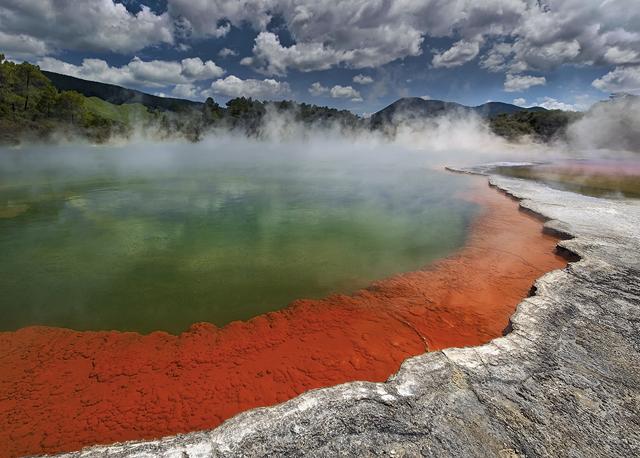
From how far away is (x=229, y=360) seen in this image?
12.3 feet

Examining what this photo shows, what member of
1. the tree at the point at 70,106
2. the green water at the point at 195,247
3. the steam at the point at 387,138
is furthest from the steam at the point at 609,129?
the tree at the point at 70,106

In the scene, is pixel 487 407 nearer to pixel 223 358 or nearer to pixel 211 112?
pixel 223 358

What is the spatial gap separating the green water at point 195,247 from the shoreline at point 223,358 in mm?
460

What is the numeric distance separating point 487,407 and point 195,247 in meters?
6.01

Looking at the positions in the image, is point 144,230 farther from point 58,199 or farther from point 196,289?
point 58,199

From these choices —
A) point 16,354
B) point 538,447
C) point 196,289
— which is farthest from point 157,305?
point 538,447

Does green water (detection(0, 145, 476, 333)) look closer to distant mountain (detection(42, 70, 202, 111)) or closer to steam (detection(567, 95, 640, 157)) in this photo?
steam (detection(567, 95, 640, 157))

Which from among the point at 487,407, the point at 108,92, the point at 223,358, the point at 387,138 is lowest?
the point at 223,358

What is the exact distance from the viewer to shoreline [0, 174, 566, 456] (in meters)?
2.98

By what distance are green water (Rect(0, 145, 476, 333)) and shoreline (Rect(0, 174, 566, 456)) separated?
1.51ft

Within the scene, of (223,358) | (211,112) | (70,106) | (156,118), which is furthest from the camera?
(211,112)

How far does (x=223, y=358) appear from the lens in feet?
12.5

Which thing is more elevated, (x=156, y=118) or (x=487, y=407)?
(x=156, y=118)

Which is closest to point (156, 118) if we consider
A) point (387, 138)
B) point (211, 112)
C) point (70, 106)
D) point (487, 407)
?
point (211, 112)
